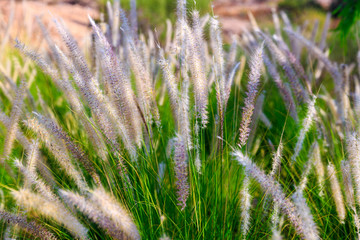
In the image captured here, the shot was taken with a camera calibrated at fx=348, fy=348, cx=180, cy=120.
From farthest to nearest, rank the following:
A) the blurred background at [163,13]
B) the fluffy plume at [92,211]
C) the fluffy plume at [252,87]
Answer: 1. the blurred background at [163,13]
2. the fluffy plume at [252,87]
3. the fluffy plume at [92,211]

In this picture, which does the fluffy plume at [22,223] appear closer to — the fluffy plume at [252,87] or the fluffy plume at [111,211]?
the fluffy plume at [111,211]

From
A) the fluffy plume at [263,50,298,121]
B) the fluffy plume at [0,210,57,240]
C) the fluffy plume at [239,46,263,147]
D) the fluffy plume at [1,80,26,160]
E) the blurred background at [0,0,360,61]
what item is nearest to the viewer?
the fluffy plume at [0,210,57,240]

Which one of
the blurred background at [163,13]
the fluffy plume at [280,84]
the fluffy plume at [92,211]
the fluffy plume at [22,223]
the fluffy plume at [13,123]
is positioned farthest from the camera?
the blurred background at [163,13]

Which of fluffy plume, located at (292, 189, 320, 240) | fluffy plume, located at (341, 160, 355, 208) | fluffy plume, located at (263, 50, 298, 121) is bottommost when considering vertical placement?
fluffy plume, located at (341, 160, 355, 208)

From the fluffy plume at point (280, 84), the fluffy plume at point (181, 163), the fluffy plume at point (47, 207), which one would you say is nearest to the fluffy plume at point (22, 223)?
the fluffy plume at point (47, 207)

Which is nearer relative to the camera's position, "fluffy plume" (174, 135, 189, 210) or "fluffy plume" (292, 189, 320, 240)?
"fluffy plume" (292, 189, 320, 240)

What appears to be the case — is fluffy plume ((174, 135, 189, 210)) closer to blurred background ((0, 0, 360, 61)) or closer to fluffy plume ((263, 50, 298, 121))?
fluffy plume ((263, 50, 298, 121))

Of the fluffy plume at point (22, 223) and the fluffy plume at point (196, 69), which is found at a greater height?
the fluffy plume at point (196, 69)

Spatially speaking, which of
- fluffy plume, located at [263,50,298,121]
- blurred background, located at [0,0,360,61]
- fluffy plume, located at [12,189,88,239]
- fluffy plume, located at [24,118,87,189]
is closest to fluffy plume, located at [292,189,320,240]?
fluffy plume, located at [12,189,88,239]

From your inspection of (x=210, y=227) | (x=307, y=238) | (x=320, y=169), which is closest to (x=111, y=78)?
(x=210, y=227)

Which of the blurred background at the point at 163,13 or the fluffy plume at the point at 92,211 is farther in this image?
the blurred background at the point at 163,13

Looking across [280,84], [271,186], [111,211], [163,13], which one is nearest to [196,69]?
[271,186]

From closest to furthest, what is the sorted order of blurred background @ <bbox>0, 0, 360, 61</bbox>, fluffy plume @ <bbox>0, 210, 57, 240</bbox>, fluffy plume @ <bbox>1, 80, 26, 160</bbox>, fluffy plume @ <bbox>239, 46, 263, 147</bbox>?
fluffy plume @ <bbox>0, 210, 57, 240</bbox>, fluffy plume @ <bbox>239, 46, 263, 147</bbox>, fluffy plume @ <bbox>1, 80, 26, 160</bbox>, blurred background @ <bbox>0, 0, 360, 61</bbox>
